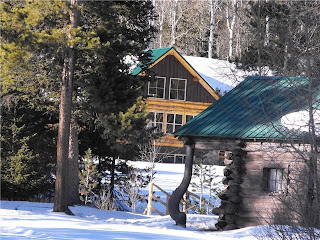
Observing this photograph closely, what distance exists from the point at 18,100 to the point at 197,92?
796 inches

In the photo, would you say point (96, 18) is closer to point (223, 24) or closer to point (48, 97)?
point (48, 97)

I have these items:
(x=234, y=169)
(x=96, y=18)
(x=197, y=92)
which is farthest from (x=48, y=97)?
(x=197, y=92)

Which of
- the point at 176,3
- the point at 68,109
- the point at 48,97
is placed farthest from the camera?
the point at 176,3

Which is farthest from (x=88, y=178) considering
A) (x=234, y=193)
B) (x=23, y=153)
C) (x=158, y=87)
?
(x=158, y=87)

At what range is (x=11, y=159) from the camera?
2286cm

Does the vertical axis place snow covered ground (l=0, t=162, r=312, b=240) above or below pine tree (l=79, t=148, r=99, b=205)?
below

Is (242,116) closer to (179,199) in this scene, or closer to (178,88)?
(179,199)

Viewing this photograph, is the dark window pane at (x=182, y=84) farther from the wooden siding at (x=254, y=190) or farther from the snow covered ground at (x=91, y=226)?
the wooden siding at (x=254, y=190)

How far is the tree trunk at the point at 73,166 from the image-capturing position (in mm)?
22188

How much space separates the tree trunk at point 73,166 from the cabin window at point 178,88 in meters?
20.0

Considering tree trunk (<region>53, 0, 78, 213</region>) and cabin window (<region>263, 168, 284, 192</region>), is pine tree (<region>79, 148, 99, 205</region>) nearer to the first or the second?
tree trunk (<region>53, 0, 78, 213</region>)

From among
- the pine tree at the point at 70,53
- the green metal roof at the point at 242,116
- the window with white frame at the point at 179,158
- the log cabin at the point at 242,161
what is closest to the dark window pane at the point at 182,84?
the window with white frame at the point at 179,158

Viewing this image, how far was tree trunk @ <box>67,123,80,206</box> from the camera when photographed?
22188mm

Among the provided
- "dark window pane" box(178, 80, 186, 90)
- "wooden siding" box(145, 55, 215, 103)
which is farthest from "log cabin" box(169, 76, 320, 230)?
"dark window pane" box(178, 80, 186, 90)
